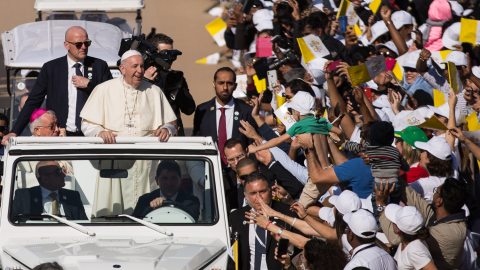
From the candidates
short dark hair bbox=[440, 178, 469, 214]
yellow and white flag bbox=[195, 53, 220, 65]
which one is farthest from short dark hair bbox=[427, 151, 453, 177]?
yellow and white flag bbox=[195, 53, 220, 65]

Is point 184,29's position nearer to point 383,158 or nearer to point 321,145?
point 321,145

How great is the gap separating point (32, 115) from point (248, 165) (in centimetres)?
224

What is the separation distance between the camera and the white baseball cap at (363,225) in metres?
4.50

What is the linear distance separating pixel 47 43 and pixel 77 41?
7.55 feet

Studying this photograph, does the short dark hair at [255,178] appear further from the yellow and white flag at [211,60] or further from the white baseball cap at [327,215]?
the yellow and white flag at [211,60]

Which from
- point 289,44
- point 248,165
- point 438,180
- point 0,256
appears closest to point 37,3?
point 289,44

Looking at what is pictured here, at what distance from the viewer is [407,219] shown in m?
4.68

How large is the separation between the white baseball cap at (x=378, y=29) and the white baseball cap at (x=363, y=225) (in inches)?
232

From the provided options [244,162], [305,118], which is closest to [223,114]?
[244,162]

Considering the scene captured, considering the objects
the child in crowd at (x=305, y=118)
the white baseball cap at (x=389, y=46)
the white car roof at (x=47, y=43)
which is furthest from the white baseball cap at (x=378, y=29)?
the child in crowd at (x=305, y=118)

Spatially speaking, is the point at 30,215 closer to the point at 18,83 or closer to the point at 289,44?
the point at 18,83

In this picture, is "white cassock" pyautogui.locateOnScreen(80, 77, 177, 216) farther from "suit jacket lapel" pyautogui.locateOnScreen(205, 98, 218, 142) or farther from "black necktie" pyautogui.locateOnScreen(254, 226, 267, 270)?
"black necktie" pyautogui.locateOnScreen(254, 226, 267, 270)

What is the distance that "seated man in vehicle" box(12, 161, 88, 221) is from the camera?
5070mm

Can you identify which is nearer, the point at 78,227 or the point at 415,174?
A: the point at 78,227
